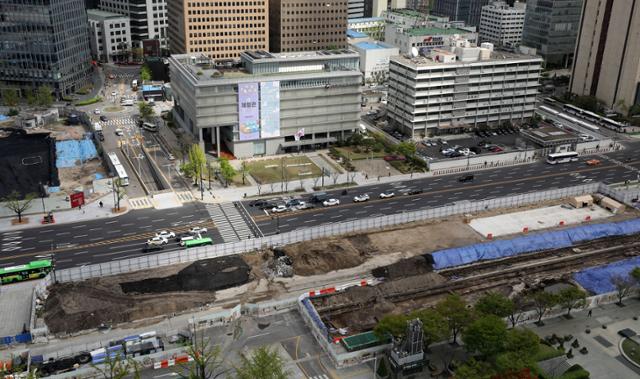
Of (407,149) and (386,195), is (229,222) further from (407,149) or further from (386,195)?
(407,149)

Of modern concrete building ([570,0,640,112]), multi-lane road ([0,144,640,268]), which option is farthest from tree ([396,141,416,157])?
modern concrete building ([570,0,640,112])

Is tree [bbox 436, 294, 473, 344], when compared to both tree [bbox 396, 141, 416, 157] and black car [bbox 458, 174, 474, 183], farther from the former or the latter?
tree [bbox 396, 141, 416, 157]

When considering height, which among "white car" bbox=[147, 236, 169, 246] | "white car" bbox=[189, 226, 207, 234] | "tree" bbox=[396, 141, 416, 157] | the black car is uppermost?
"tree" bbox=[396, 141, 416, 157]

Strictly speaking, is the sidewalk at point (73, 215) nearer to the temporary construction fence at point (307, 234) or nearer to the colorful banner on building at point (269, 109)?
the temporary construction fence at point (307, 234)

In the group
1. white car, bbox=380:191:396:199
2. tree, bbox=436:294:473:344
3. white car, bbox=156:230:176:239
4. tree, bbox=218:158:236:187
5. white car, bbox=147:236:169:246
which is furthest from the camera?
tree, bbox=218:158:236:187

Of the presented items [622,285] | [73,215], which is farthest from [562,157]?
[73,215]

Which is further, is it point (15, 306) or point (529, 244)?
point (529, 244)

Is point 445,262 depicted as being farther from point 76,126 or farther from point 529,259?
point 76,126
